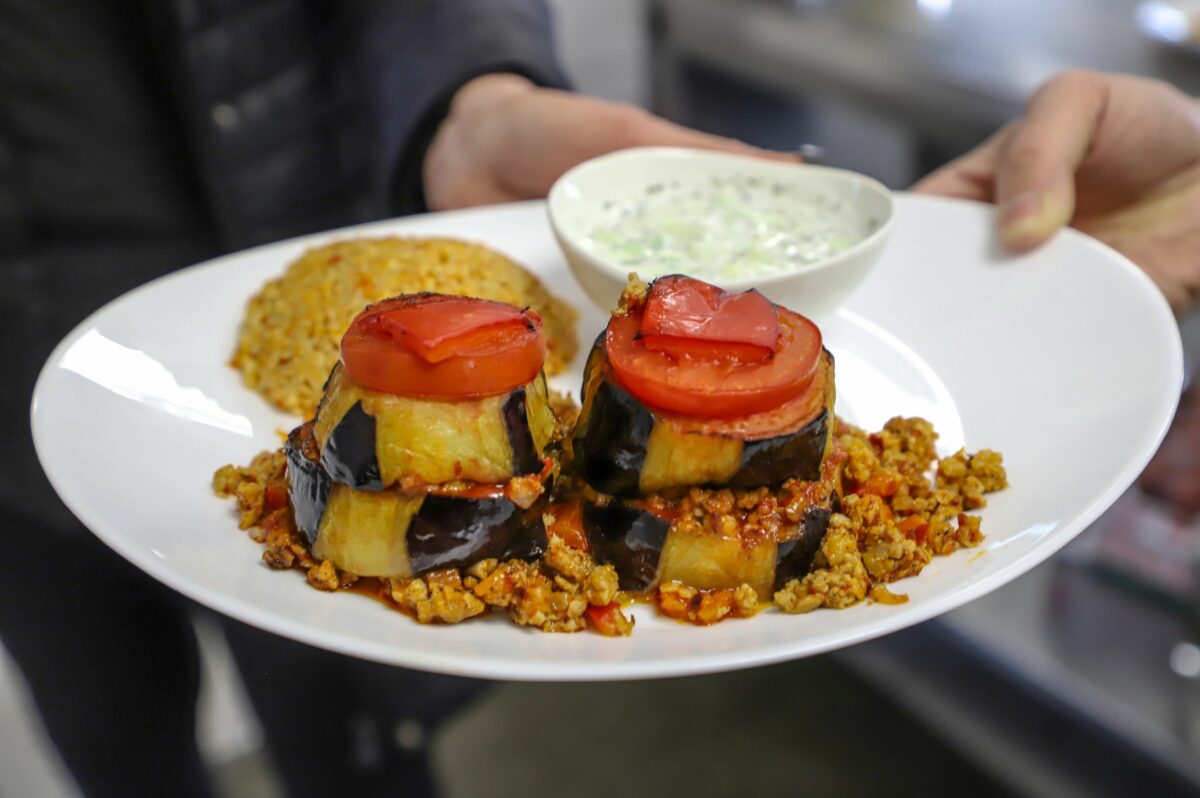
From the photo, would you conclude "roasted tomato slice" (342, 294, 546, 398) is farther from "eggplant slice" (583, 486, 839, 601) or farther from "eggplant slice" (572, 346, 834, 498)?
"eggplant slice" (583, 486, 839, 601)

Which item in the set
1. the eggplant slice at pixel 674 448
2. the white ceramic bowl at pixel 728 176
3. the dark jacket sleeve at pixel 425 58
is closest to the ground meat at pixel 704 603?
the eggplant slice at pixel 674 448

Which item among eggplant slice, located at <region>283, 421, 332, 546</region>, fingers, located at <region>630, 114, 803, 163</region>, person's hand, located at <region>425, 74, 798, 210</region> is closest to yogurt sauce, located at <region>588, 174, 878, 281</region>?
fingers, located at <region>630, 114, 803, 163</region>

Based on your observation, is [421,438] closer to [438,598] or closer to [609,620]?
[438,598]

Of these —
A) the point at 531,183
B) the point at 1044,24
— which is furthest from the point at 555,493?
the point at 1044,24

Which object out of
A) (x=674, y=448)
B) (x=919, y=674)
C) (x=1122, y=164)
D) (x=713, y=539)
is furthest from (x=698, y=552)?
(x=919, y=674)

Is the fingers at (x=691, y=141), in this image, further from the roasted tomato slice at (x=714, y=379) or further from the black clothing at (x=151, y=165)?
the roasted tomato slice at (x=714, y=379)
